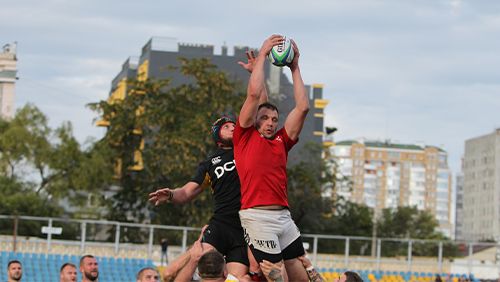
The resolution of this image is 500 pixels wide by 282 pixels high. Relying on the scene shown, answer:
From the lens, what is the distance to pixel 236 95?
190 feet

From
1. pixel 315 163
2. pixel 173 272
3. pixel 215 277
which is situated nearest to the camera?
pixel 215 277

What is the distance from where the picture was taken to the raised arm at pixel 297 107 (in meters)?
9.88

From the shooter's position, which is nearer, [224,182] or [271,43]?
[271,43]

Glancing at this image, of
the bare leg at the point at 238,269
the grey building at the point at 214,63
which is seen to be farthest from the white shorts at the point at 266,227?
the grey building at the point at 214,63

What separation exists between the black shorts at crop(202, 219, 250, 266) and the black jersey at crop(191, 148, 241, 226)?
0.25 feet

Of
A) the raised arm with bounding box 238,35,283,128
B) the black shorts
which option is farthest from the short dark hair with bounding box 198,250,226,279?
the black shorts

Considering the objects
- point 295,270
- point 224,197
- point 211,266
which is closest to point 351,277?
point 295,270

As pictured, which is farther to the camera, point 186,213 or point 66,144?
point 66,144

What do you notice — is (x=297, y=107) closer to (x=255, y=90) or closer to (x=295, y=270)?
(x=255, y=90)

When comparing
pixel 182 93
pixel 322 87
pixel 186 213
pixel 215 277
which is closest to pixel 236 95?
pixel 182 93

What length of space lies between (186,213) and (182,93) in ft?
22.0

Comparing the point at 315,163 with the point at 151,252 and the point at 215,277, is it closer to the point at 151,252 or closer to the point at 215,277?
the point at 151,252

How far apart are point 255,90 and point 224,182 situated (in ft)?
5.80

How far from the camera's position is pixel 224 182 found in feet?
37.0
